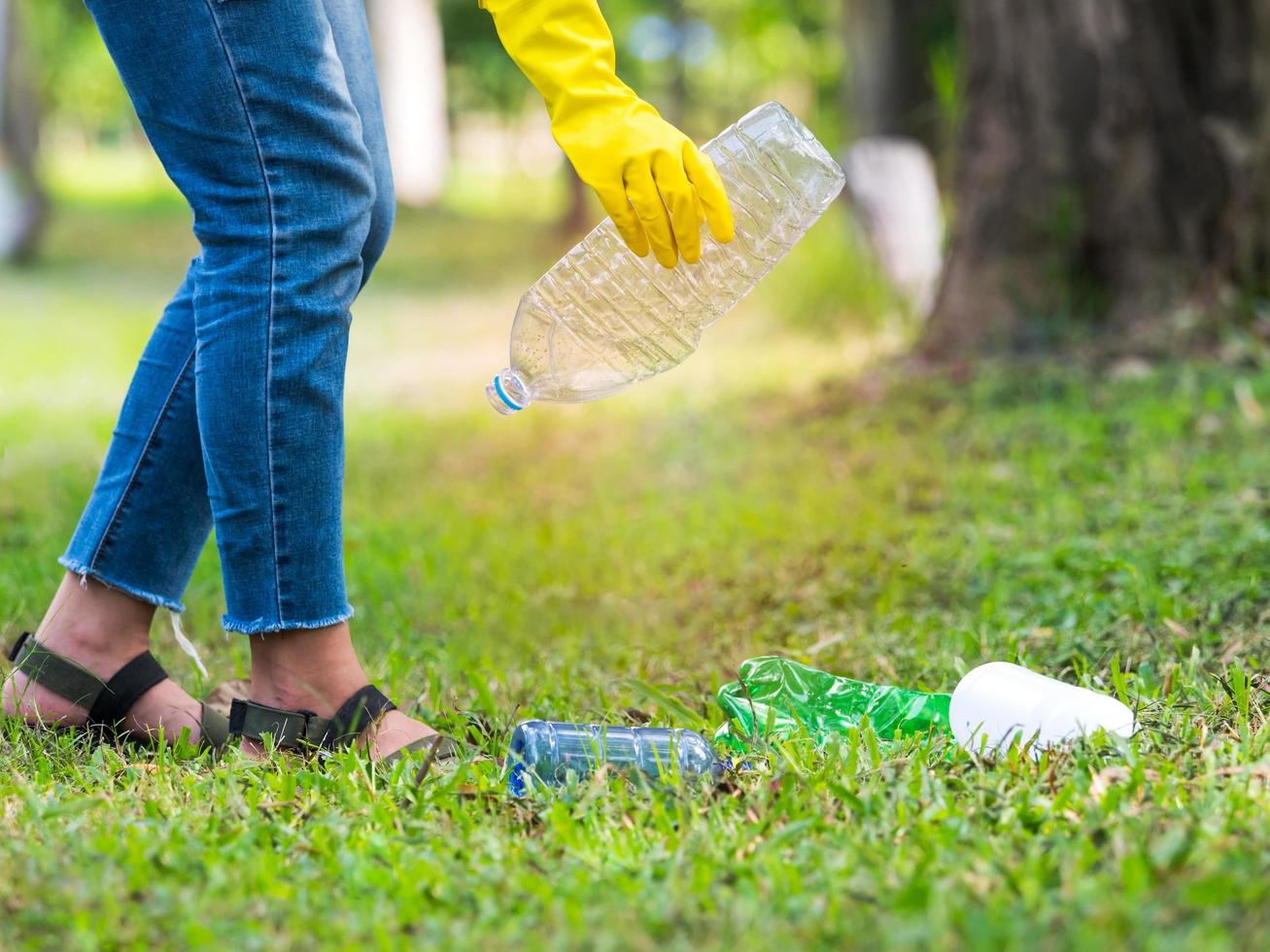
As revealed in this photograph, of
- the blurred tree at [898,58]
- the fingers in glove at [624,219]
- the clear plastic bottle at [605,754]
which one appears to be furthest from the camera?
the blurred tree at [898,58]

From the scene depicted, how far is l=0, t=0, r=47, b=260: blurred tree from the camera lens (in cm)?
1313

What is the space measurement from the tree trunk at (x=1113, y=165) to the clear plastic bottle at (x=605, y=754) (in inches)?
141

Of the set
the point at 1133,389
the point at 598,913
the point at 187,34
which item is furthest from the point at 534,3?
the point at 1133,389

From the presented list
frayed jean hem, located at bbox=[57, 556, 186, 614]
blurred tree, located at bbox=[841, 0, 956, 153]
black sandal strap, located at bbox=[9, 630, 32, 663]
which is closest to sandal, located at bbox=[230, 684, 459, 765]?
frayed jean hem, located at bbox=[57, 556, 186, 614]

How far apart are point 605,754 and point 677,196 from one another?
2.43 ft

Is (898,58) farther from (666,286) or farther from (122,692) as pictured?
(122,692)

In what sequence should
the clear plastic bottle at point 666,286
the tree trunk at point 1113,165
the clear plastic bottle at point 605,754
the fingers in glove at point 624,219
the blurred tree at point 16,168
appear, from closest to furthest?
the clear plastic bottle at point 605,754 < the fingers in glove at point 624,219 < the clear plastic bottle at point 666,286 < the tree trunk at point 1113,165 < the blurred tree at point 16,168

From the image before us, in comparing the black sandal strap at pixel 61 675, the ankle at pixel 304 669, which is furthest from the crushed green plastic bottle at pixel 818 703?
the black sandal strap at pixel 61 675

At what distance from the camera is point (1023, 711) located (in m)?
1.85

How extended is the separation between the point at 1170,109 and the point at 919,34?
18.2 ft

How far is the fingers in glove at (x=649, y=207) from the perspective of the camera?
1838 mm

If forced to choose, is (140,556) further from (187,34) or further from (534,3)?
(534,3)

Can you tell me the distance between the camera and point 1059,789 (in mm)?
1634

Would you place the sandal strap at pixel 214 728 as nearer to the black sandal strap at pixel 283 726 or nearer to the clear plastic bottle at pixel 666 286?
the black sandal strap at pixel 283 726
